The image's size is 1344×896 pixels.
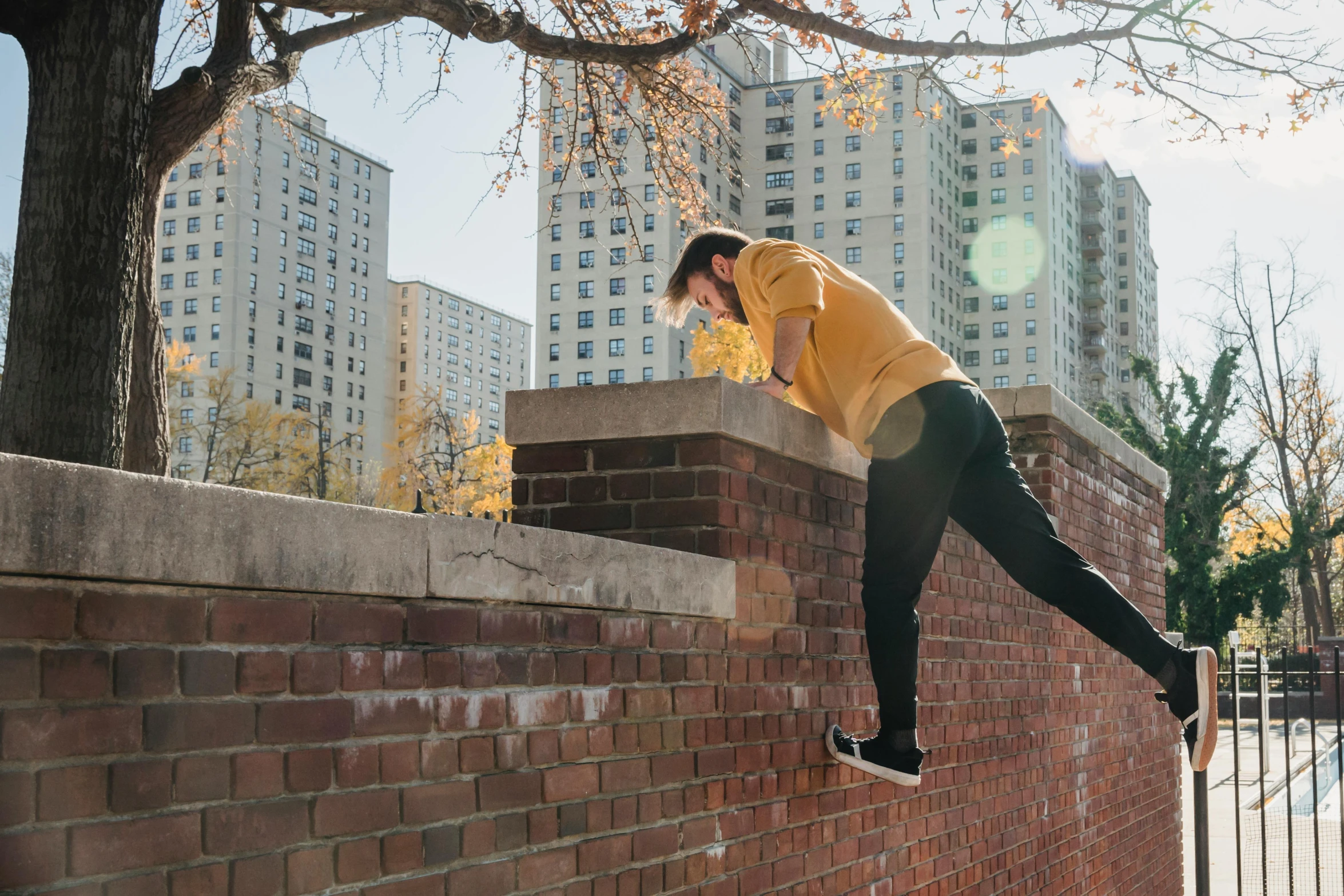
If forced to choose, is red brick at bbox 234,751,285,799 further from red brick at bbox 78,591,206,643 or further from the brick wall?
red brick at bbox 78,591,206,643

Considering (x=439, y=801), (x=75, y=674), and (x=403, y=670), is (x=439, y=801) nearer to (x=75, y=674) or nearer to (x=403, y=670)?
(x=403, y=670)

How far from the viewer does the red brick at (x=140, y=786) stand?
202 centimetres

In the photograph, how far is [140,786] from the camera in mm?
2053

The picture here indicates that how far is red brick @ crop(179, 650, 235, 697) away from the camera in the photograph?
7.07ft

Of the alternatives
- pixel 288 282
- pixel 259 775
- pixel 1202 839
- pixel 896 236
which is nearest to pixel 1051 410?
pixel 1202 839

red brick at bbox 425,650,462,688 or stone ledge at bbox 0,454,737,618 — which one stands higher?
stone ledge at bbox 0,454,737,618

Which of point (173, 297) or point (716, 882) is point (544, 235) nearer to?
point (173, 297)

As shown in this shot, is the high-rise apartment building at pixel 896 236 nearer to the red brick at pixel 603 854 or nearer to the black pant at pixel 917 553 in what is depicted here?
the black pant at pixel 917 553

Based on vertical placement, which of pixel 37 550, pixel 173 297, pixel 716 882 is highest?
pixel 173 297

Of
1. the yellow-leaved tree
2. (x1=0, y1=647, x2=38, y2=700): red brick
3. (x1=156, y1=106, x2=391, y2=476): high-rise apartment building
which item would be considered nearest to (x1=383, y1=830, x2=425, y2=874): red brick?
(x1=0, y1=647, x2=38, y2=700): red brick

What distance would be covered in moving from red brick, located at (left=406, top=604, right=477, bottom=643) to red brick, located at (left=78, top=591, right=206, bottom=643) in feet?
1.82

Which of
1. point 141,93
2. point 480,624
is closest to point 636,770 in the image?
point 480,624

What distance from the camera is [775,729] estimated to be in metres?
4.07

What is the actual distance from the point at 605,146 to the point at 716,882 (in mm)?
7674
